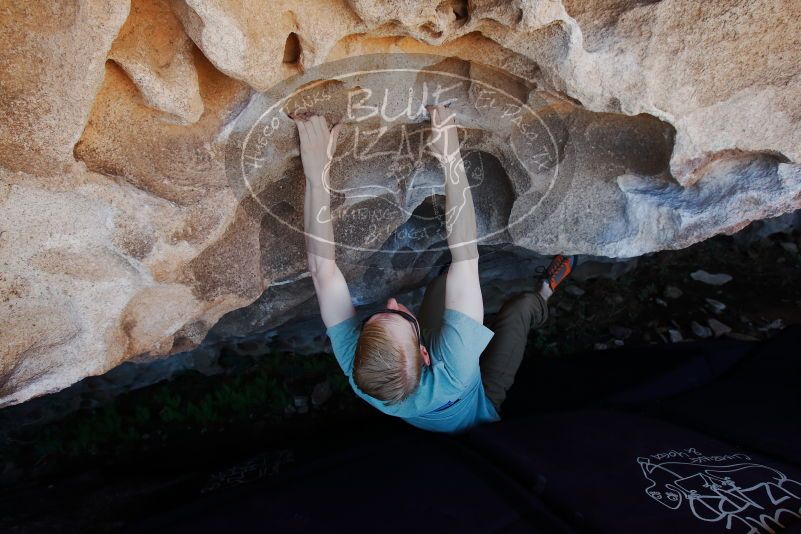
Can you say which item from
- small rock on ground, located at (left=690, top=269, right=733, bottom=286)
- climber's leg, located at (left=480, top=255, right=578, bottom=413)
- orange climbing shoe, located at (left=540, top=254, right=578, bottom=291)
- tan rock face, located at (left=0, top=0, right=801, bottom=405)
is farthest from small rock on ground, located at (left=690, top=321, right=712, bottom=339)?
tan rock face, located at (left=0, top=0, right=801, bottom=405)

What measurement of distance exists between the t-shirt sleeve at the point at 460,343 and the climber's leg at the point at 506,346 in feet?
1.31

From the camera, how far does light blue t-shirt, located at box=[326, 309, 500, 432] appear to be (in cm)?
112

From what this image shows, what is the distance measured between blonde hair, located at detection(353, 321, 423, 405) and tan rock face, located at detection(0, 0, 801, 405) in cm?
34

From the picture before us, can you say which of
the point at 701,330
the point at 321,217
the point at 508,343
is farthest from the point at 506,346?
the point at 701,330

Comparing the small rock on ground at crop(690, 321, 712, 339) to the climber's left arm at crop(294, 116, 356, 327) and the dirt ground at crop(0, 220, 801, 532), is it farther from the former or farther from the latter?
the climber's left arm at crop(294, 116, 356, 327)

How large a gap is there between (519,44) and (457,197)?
0.32 m

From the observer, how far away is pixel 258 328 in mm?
1709

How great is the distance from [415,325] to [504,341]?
570 mm

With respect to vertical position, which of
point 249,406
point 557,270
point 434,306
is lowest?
point 249,406

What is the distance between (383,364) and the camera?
100 centimetres

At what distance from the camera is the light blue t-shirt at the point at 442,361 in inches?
44.0

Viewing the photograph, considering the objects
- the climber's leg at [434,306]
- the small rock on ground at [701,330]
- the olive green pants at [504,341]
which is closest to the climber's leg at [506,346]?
the olive green pants at [504,341]

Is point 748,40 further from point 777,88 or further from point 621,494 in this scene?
point 621,494

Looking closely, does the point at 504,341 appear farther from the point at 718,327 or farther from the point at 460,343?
the point at 718,327
